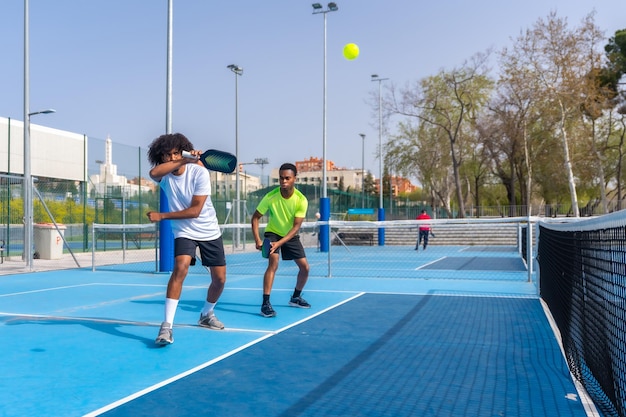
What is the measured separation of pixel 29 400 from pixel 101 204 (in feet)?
67.0

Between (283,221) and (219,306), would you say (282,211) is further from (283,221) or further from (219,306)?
(219,306)

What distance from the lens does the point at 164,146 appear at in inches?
201

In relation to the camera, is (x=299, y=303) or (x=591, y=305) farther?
(x=299, y=303)

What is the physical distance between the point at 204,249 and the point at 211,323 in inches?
34.7

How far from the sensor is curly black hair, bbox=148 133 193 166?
16.7 ft

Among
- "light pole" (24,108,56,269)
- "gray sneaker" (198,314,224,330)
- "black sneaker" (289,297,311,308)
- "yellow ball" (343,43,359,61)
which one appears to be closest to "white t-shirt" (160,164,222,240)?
"gray sneaker" (198,314,224,330)

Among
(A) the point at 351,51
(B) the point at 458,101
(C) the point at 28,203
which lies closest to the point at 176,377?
(C) the point at 28,203

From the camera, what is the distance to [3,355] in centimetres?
473

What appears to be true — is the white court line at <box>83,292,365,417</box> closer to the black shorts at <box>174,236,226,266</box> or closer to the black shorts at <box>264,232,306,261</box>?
the black shorts at <box>174,236,226,266</box>

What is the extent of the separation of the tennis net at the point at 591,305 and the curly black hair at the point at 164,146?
11.3 feet

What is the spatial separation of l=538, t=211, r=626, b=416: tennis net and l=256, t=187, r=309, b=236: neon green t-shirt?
3.02 metres

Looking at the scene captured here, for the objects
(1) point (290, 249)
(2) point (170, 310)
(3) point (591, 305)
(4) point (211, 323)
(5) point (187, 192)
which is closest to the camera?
(3) point (591, 305)

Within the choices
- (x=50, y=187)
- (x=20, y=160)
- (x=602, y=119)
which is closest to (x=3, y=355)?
(x=50, y=187)

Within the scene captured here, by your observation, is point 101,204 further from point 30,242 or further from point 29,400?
point 29,400
